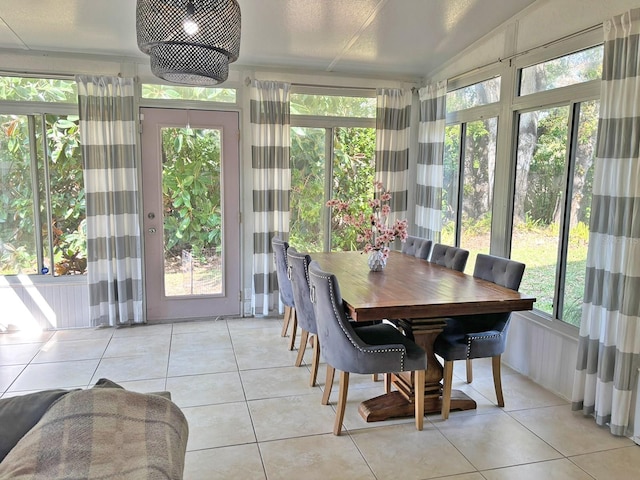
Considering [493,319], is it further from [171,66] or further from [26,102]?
[26,102]

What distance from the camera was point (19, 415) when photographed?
1322 millimetres

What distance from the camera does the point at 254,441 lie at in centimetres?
260

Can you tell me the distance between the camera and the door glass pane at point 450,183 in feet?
15.3

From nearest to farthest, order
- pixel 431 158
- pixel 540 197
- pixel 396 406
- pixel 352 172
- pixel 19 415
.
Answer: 1. pixel 19 415
2. pixel 396 406
3. pixel 540 197
4. pixel 431 158
5. pixel 352 172

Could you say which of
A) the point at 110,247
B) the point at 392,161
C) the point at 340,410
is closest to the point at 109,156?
the point at 110,247

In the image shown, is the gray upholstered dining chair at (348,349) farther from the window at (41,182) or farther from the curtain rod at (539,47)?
the window at (41,182)

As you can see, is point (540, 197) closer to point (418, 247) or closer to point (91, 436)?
point (418, 247)

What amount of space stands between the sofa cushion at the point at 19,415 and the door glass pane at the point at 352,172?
13.0 ft

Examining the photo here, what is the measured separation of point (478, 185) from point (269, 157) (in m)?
2.03

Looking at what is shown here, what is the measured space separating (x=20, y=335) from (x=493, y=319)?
4103 millimetres

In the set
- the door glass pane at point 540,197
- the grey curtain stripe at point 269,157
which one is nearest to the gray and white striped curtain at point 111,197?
the grey curtain stripe at point 269,157

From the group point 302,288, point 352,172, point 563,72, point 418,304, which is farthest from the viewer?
point 352,172

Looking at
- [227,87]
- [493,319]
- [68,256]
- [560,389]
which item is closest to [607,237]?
[493,319]

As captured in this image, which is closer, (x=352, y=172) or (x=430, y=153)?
(x=430, y=153)
